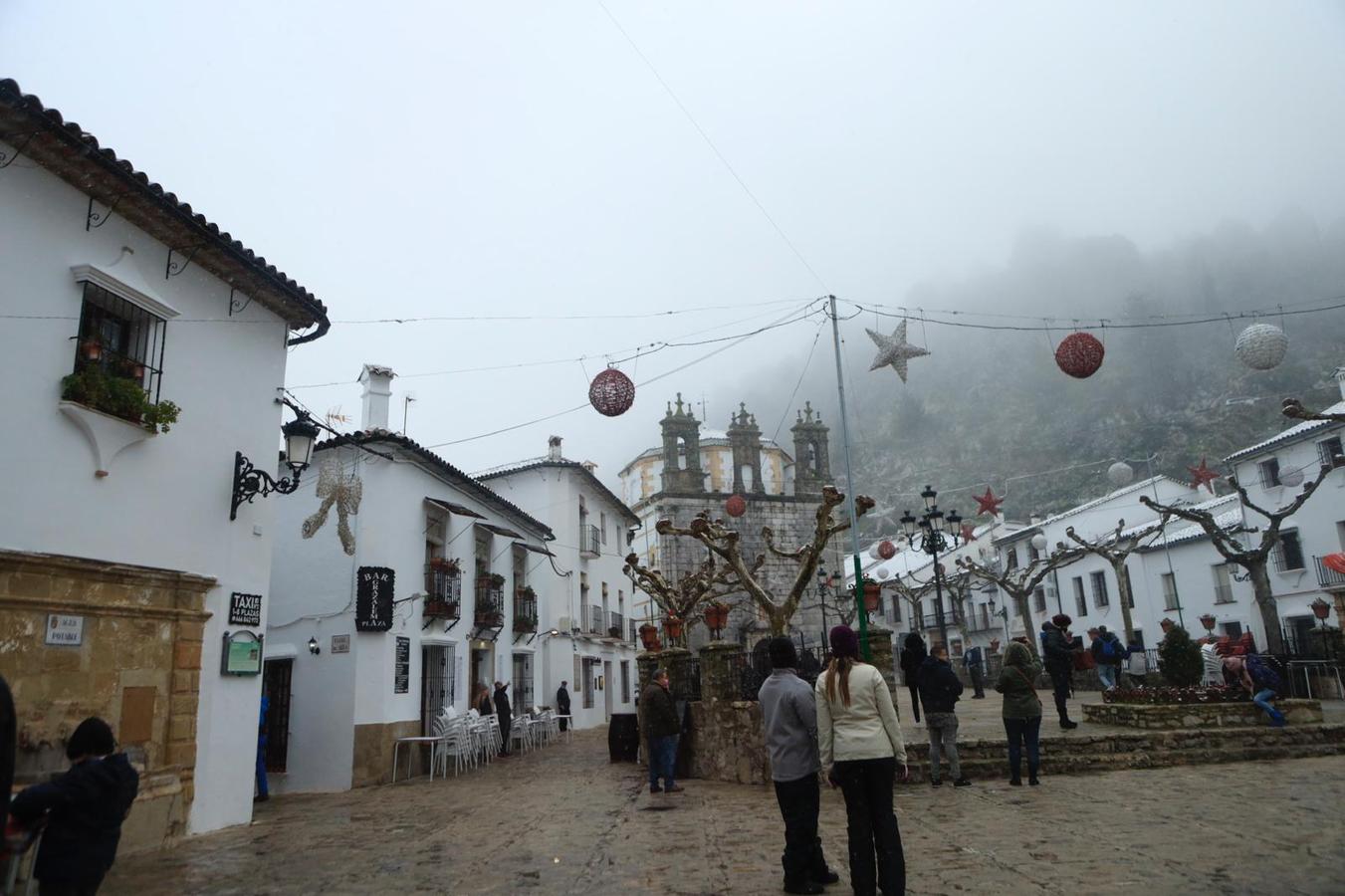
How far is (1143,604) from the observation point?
31031 millimetres

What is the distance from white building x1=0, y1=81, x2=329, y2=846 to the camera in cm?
693

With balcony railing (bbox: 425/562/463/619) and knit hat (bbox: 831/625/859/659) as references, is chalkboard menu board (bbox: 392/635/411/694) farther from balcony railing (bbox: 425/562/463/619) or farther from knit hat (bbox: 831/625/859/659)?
knit hat (bbox: 831/625/859/659)

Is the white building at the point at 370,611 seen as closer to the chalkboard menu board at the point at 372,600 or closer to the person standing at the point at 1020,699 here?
the chalkboard menu board at the point at 372,600

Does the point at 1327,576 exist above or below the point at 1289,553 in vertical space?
below

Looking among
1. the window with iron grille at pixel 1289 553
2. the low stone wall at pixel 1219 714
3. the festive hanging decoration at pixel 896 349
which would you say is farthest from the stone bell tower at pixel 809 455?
the low stone wall at pixel 1219 714

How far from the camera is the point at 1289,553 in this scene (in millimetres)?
25078

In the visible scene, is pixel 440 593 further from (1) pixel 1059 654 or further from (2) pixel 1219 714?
(2) pixel 1219 714

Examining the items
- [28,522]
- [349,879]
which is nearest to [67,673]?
[28,522]

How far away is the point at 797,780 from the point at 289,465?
7055 mm

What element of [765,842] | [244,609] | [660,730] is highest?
[244,609]

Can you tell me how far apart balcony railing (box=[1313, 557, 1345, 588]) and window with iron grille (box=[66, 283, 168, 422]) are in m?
27.6

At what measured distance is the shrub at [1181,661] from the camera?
1370cm

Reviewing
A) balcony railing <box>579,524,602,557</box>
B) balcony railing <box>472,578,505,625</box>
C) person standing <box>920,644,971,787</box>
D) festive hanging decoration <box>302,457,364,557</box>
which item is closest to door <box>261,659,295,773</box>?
festive hanging decoration <box>302,457,364,557</box>

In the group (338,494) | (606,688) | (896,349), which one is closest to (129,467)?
(338,494)
